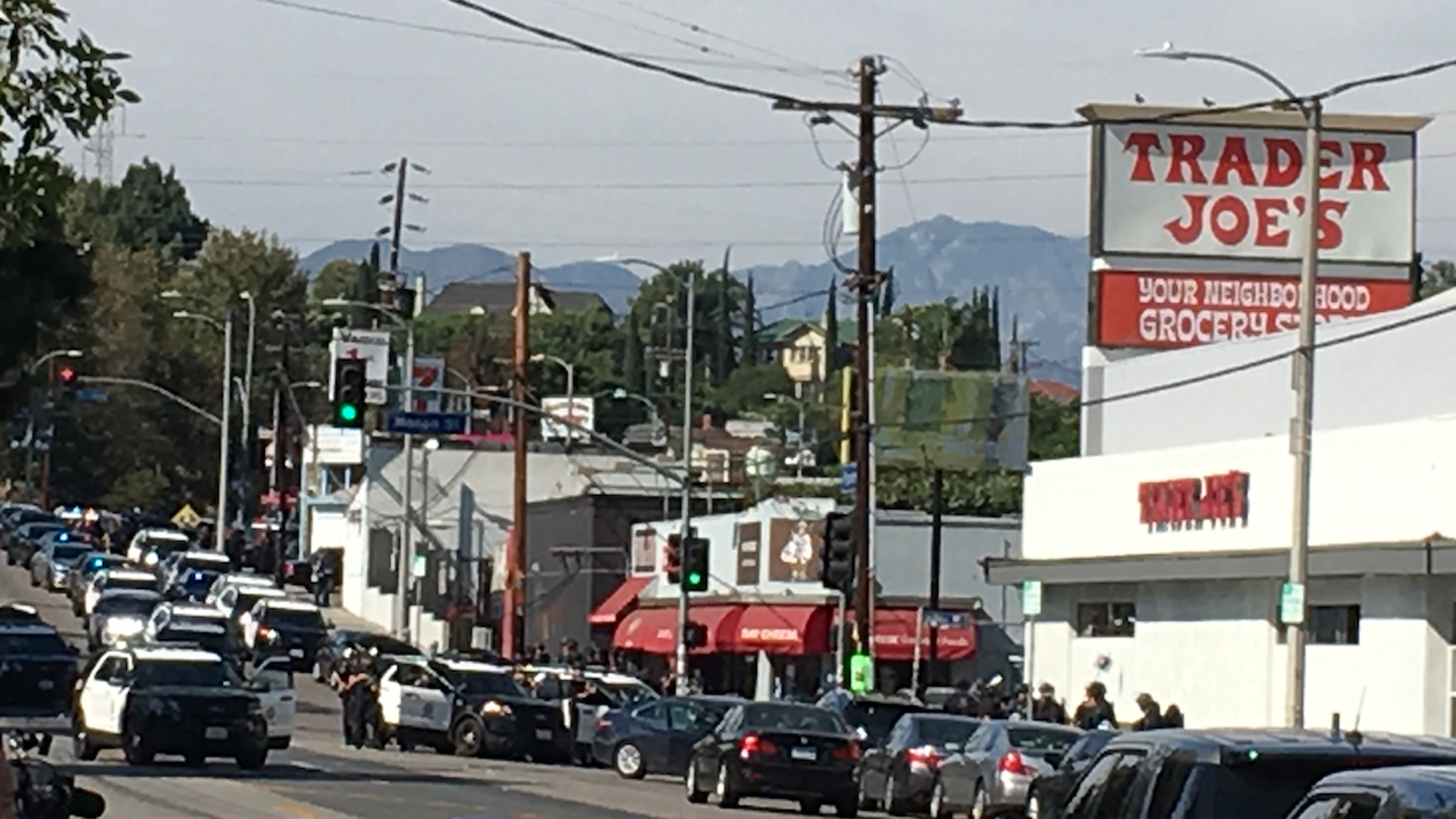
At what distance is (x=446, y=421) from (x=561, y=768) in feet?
80.9

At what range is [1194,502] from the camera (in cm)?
4366

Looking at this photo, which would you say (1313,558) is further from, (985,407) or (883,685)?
(985,407)

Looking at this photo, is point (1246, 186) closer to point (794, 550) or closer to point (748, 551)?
point (794, 550)

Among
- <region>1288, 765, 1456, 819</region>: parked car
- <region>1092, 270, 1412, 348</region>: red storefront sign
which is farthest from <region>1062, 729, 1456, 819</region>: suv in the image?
<region>1092, 270, 1412, 348</region>: red storefront sign

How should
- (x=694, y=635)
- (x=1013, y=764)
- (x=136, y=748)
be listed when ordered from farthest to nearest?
(x=694, y=635) → (x=136, y=748) → (x=1013, y=764)

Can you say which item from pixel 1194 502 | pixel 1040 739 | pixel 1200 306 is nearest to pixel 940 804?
pixel 1040 739

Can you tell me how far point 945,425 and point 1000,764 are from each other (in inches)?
1704

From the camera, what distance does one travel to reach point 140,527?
95875mm

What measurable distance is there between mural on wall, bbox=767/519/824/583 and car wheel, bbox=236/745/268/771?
29067 mm

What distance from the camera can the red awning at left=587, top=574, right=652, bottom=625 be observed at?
72688 mm

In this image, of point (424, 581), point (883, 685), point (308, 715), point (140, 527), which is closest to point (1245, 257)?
point (883, 685)

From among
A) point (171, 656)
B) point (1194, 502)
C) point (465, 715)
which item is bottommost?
point (465, 715)

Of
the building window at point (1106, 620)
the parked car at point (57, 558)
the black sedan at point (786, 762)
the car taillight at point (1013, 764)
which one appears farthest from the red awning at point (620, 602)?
the car taillight at point (1013, 764)

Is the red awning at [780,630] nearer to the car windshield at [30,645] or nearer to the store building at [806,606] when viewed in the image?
the store building at [806,606]
